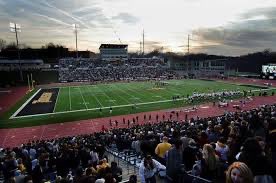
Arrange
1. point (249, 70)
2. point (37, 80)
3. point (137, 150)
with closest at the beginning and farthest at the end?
point (137, 150), point (37, 80), point (249, 70)

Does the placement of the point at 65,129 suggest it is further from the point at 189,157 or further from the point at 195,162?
the point at 195,162

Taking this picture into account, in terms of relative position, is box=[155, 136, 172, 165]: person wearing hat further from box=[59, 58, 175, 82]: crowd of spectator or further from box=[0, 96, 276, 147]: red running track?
box=[59, 58, 175, 82]: crowd of spectator

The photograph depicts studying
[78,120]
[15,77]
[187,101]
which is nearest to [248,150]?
[78,120]

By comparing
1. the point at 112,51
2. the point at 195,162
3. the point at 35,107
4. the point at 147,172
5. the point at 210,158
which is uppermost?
the point at 112,51

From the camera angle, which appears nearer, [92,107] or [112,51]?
[92,107]

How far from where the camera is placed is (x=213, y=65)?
12962 centimetres

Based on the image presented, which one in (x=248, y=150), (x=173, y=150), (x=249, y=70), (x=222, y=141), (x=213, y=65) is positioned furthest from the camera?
(x=213, y=65)

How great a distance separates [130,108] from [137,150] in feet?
88.8

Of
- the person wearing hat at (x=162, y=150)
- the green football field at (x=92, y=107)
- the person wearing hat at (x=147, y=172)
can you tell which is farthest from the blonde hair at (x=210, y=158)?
the green football field at (x=92, y=107)

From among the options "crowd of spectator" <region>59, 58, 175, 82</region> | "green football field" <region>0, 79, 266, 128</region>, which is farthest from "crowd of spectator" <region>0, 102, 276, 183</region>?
"crowd of spectator" <region>59, 58, 175, 82</region>

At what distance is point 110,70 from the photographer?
99.9m

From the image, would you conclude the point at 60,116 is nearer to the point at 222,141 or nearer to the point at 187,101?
the point at 187,101

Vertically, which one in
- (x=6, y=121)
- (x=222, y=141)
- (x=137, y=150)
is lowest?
(x=6, y=121)

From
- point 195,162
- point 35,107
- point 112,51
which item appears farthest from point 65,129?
point 112,51
